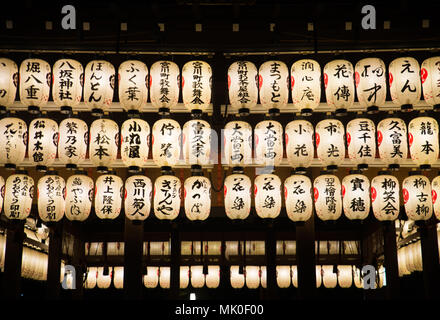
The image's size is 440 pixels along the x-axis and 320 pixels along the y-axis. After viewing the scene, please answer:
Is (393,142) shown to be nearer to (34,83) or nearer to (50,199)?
(50,199)

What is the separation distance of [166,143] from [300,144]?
189 cm

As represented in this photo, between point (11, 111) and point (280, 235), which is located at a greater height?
point (11, 111)

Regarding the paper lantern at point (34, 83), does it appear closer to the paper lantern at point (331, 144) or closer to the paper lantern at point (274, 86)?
the paper lantern at point (274, 86)

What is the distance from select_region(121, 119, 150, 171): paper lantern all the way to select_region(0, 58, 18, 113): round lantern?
1.69 metres

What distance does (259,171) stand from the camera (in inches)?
290

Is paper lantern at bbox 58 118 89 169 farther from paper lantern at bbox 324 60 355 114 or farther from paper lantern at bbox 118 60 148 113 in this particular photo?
paper lantern at bbox 324 60 355 114

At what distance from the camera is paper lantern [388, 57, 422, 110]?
669cm

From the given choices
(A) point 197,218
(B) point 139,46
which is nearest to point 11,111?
(B) point 139,46

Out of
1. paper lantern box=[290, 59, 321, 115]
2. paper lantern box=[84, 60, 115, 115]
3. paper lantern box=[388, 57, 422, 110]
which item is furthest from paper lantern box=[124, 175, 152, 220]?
paper lantern box=[388, 57, 422, 110]

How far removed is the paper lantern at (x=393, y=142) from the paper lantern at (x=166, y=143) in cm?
290

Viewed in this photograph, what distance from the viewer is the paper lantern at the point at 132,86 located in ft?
22.4
